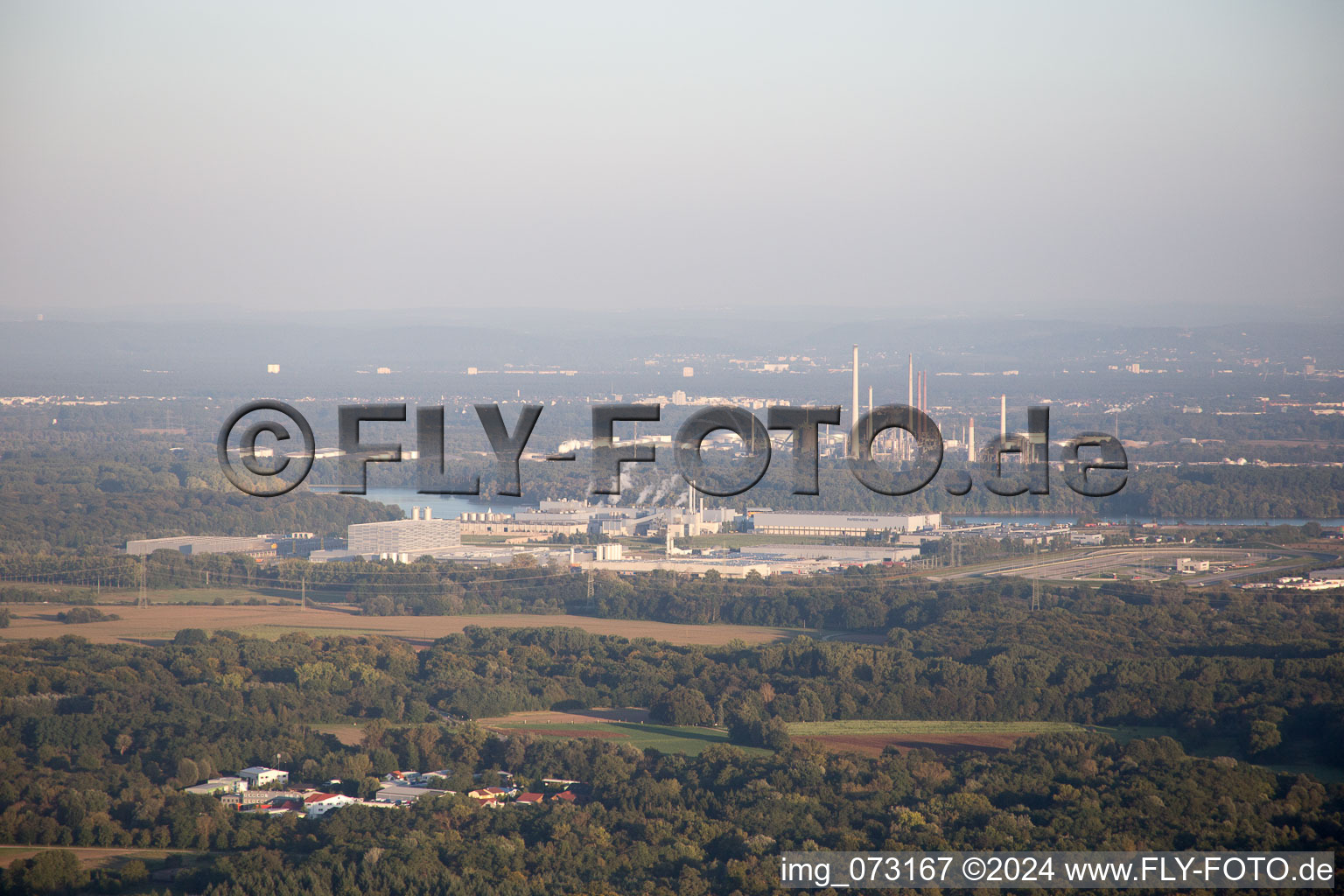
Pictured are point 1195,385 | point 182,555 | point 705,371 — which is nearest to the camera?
Result: point 182,555

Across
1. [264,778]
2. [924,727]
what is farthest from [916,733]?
[264,778]

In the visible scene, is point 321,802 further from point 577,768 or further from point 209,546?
point 209,546

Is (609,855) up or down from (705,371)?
down

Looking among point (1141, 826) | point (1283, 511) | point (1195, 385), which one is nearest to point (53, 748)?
point (1141, 826)

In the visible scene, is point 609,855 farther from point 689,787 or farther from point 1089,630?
point 1089,630

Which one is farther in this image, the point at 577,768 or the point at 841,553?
the point at 841,553

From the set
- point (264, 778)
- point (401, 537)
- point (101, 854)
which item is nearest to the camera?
point (101, 854)

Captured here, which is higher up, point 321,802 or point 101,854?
point 321,802
